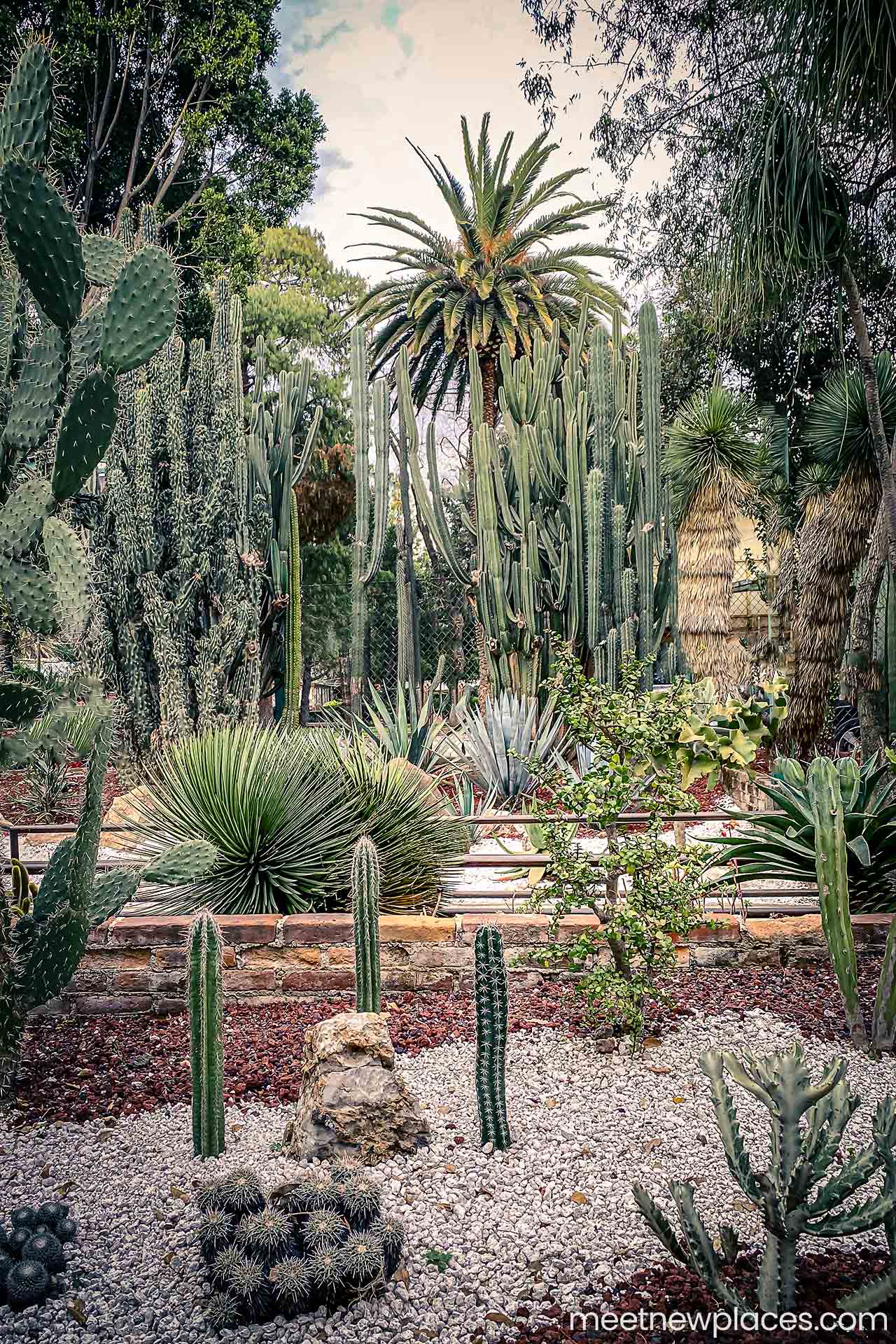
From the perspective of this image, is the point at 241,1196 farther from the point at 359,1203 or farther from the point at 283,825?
the point at 283,825

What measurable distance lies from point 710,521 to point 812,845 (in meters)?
8.17

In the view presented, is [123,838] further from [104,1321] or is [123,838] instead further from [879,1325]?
[879,1325]

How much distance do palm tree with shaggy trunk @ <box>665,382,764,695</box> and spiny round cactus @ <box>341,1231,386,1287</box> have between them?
32.0ft

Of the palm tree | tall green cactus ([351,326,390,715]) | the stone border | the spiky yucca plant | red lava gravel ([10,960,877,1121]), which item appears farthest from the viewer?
the palm tree

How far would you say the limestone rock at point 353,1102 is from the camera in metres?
2.71

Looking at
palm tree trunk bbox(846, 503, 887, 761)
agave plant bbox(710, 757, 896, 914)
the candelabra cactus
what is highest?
palm tree trunk bbox(846, 503, 887, 761)

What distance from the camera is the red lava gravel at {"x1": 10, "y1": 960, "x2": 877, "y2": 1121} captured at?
3174 mm

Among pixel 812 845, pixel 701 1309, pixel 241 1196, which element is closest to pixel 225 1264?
pixel 241 1196

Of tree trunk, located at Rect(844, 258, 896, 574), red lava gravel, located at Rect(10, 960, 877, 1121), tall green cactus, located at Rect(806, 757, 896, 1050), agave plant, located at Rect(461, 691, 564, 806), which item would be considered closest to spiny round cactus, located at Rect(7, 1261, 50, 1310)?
red lava gravel, located at Rect(10, 960, 877, 1121)

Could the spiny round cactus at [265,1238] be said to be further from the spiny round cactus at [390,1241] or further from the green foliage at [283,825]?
the green foliage at [283,825]

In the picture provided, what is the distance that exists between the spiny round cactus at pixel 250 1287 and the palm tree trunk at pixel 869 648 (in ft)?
25.4

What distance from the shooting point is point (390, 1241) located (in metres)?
2.19

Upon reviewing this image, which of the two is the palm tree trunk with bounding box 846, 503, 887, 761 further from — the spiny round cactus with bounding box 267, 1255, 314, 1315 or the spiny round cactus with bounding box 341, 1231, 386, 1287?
the spiny round cactus with bounding box 267, 1255, 314, 1315

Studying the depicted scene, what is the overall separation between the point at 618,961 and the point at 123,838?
2696mm
